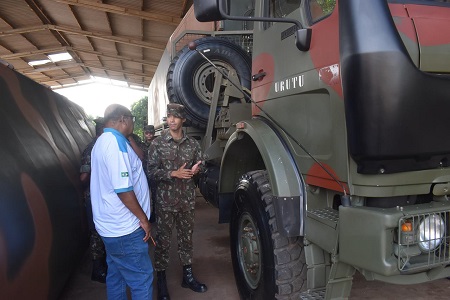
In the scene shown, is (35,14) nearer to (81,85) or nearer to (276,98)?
(276,98)

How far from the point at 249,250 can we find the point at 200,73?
2.55m

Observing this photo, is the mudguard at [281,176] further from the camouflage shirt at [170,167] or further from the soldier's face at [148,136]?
the soldier's face at [148,136]

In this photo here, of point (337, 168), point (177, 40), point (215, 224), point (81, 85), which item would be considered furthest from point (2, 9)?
point (81, 85)

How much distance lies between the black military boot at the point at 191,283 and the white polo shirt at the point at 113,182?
1.19m

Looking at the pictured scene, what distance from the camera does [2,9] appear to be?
12.3 m

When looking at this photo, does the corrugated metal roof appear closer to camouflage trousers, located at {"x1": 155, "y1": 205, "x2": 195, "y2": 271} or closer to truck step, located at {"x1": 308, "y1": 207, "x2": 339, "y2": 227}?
camouflage trousers, located at {"x1": 155, "y1": 205, "x2": 195, "y2": 271}

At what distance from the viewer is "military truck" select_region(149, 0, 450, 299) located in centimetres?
165

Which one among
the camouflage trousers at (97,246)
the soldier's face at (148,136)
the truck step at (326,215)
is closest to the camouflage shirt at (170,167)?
the camouflage trousers at (97,246)

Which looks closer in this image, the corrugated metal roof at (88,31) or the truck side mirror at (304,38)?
the truck side mirror at (304,38)

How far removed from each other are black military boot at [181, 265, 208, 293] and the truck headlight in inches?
→ 81.7

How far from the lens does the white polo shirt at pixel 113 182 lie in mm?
2234

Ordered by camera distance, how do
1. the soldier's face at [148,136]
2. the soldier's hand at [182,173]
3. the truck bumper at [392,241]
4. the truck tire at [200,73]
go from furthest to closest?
the soldier's face at [148,136], the truck tire at [200,73], the soldier's hand at [182,173], the truck bumper at [392,241]

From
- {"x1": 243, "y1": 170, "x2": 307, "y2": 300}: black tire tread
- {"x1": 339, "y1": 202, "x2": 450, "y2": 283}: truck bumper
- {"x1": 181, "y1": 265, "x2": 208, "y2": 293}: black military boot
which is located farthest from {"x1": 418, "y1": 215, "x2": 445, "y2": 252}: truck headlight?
{"x1": 181, "y1": 265, "x2": 208, "y2": 293}: black military boot

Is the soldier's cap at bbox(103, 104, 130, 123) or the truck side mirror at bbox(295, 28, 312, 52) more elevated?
the truck side mirror at bbox(295, 28, 312, 52)
